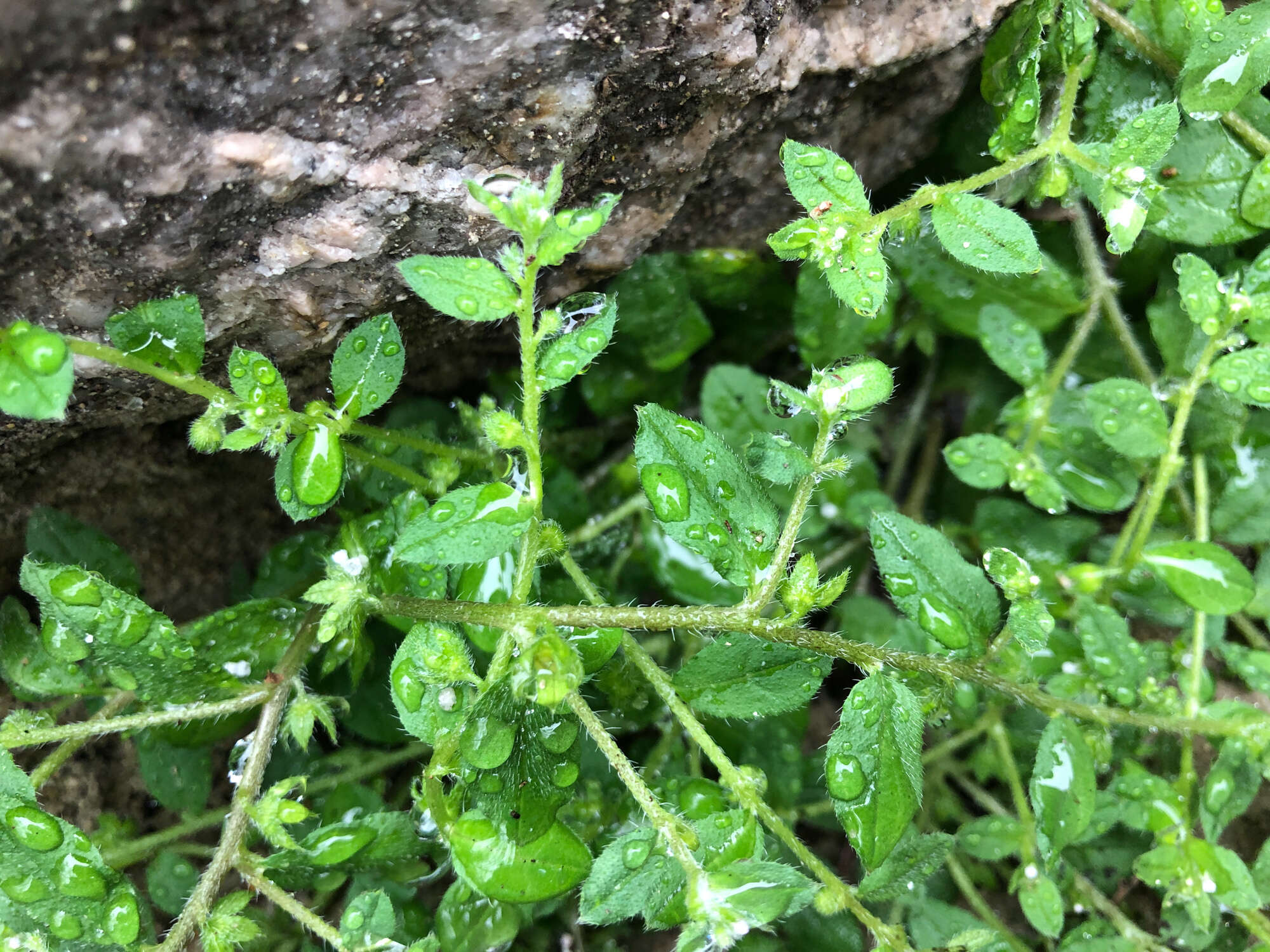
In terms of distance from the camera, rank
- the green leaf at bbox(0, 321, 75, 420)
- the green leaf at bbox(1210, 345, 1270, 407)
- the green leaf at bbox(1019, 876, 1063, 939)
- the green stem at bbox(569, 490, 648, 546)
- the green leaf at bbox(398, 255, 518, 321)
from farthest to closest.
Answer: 1. the green stem at bbox(569, 490, 648, 546)
2. the green leaf at bbox(1019, 876, 1063, 939)
3. the green leaf at bbox(1210, 345, 1270, 407)
4. the green leaf at bbox(398, 255, 518, 321)
5. the green leaf at bbox(0, 321, 75, 420)

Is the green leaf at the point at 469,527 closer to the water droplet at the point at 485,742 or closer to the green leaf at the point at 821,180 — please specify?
the water droplet at the point at 485,742

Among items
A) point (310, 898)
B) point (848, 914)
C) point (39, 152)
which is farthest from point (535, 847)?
point (39, 152)

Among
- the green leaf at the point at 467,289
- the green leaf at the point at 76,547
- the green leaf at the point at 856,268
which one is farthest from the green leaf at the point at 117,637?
the green leaf at the point at 856,268

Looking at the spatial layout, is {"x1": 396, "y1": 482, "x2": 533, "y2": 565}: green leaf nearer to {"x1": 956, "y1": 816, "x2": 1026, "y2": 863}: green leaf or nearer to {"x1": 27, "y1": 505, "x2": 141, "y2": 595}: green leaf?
{"x1": 27, "y1": 505, "x2": 141, "y2": 595}: green leaf

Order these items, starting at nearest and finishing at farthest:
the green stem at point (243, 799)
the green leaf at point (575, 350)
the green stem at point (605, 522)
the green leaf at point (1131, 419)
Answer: the green leaf at point (575, 350) → the green stem at point (243, 799) → the green leaf at point (1131, 419) → the green stem at point (605, 522)

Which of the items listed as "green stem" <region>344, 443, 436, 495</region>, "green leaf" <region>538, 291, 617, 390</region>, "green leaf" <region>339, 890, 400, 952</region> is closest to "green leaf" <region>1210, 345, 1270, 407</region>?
"green leaf" <region>538, 291, 617, 390</region>

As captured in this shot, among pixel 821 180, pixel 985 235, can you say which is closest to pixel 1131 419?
pixel 985 235
